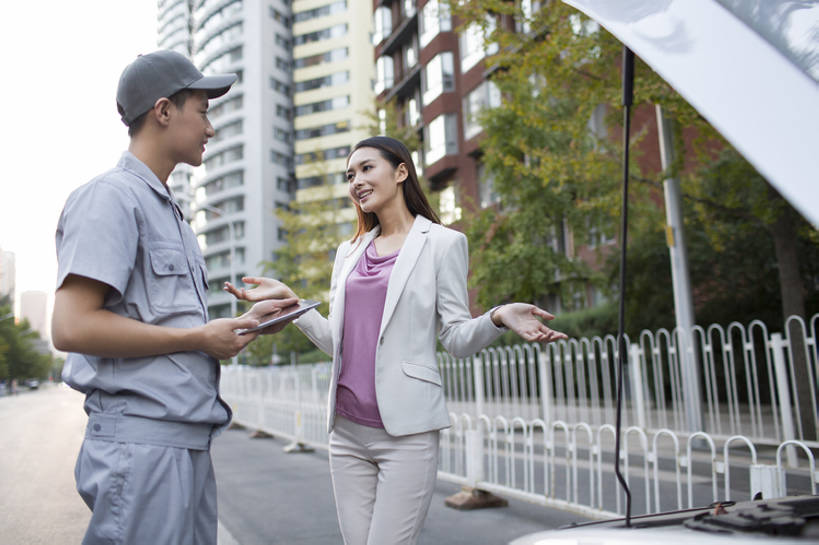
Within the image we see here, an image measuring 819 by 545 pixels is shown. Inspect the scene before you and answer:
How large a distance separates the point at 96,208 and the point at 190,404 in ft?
1.72

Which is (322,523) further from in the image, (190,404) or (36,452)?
(36,452)

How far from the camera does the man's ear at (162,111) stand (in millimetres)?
1909

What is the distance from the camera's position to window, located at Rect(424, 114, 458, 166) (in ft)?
99.9

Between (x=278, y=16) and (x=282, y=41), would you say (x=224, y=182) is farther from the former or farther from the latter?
(x=278, y=16)

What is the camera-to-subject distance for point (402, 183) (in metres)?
2.83

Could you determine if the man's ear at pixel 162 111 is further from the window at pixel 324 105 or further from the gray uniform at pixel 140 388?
the window at pixel 324 105

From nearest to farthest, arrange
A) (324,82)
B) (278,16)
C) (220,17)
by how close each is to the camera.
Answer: (324,82), (278,16), (220,17)

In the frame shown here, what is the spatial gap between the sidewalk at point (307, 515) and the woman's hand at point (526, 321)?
3721 mm

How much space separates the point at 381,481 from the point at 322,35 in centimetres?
7578

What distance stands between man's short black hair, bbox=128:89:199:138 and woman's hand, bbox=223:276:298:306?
506 millimetres

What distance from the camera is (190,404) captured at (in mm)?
1741

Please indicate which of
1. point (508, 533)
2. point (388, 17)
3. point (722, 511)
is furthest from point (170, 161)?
point (388, 17)

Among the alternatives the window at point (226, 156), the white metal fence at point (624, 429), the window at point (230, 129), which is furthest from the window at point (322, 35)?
the white metal fence at point (624, 429)

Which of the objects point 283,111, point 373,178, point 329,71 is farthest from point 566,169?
point 283,111
